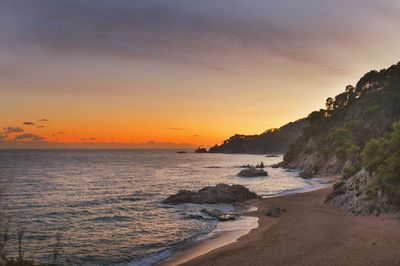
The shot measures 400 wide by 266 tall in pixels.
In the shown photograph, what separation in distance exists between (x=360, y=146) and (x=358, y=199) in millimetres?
53717

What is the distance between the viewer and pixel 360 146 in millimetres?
90625

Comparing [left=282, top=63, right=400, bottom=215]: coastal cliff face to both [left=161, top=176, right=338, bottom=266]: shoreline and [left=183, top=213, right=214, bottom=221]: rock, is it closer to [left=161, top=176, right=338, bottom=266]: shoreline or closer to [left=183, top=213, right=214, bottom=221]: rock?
[left=161, top=176, right=338, bottom=266]: shoreline

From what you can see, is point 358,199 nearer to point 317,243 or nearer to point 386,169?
point 386,169

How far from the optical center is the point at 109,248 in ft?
98.4

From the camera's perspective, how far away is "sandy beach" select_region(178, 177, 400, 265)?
23.4m

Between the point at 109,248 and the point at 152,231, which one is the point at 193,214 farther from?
the point at 109,248

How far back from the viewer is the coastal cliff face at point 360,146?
37.9 metres

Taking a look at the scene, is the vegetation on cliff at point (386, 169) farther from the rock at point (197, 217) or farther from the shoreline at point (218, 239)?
the rock at point (197, 217)

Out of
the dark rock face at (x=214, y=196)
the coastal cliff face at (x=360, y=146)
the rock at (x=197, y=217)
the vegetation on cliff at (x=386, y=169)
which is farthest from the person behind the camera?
the dark rock face at (x=214, y=196)

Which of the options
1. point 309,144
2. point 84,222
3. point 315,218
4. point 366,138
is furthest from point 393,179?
point 309,144

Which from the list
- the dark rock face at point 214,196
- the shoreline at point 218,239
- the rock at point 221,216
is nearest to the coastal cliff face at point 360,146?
the shoreline at point 218,239

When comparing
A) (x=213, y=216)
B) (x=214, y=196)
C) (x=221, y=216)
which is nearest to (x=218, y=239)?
(x=221, y=216)

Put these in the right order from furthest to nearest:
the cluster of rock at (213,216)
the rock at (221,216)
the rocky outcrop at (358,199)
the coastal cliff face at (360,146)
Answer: the cluster of rock at (213,216)
the rock at (221,216)
the coastal cliff face at (360,146)
the rocky outcrop at (358,199)

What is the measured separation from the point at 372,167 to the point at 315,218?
929cm
